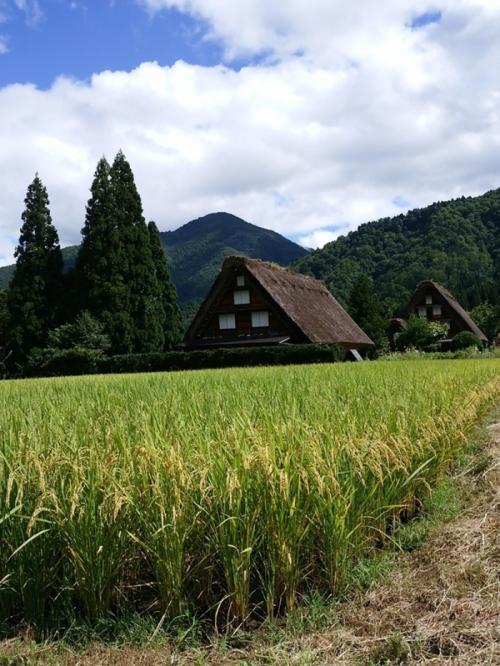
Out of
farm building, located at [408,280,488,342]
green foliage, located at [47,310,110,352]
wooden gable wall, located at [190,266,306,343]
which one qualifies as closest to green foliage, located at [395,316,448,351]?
farm building, located at [408,280,488,342]

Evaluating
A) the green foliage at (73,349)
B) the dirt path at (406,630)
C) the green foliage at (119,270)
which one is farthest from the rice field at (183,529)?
the green foliage at (119,270)

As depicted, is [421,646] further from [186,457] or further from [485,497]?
[485,497]

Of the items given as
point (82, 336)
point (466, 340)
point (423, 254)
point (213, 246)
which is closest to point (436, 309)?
point (466, 340)

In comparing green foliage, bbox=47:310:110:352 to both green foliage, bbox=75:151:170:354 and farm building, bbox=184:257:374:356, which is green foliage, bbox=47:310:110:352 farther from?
farm building, bbox=184:257:374:356

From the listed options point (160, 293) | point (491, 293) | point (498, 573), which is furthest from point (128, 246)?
point (491, 293)

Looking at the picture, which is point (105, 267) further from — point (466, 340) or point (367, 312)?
point (466, 340)

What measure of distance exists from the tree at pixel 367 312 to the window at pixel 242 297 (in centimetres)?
1273

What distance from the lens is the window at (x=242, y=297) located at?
24391mm

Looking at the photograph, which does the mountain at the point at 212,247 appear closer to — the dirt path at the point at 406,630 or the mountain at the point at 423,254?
the mountain at the point at 423,254

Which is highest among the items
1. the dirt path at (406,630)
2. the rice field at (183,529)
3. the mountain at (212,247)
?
the mountain at (212,247)

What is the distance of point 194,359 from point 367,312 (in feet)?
61.1

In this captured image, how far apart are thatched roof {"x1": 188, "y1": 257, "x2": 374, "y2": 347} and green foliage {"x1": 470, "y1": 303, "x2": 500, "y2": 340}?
14891 mm

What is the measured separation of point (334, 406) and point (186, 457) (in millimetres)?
1691

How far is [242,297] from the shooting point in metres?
24.5
